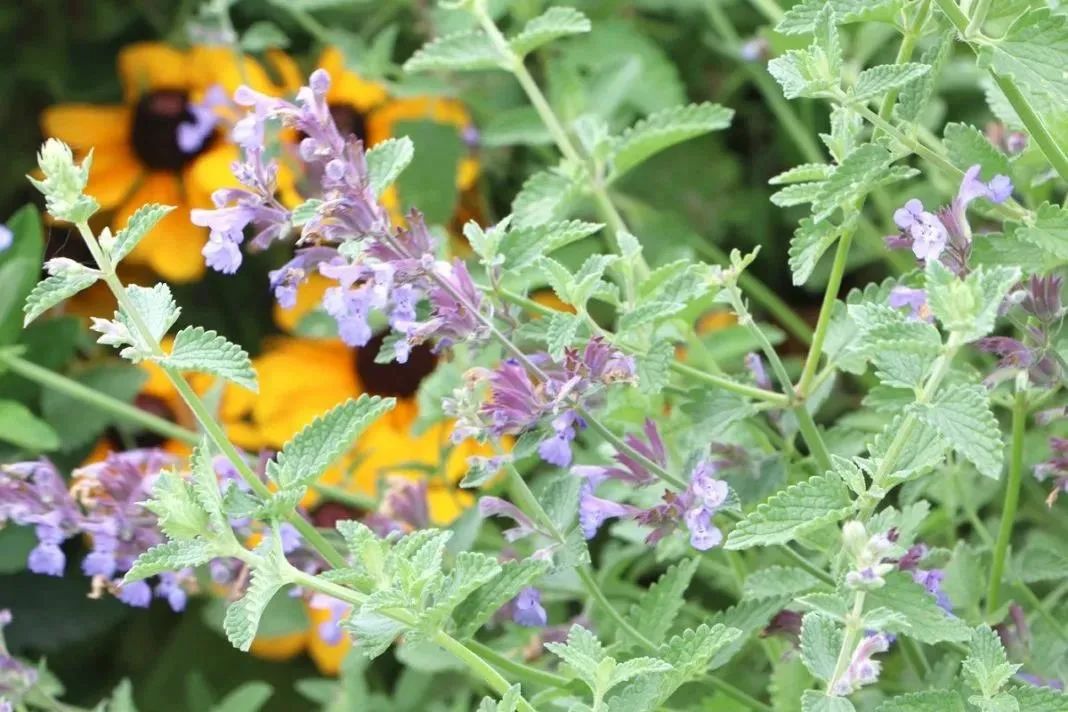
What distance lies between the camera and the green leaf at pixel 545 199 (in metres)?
0.73

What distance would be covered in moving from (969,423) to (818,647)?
0.32 ft

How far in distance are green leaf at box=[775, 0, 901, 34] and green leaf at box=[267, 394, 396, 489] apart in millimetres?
207

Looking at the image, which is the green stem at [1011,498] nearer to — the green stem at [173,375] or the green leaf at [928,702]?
the green leaf at [928,702]

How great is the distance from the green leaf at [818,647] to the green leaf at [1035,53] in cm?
20

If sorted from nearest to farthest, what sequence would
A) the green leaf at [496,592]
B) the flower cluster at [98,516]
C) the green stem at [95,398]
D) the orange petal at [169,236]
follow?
the green leaf at [496,592]
the flower cluster at [98,516]
the green stem at [95,398]
the orange petal at [169,236]

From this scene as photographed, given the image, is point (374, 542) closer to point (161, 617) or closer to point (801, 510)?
point (801, 510)

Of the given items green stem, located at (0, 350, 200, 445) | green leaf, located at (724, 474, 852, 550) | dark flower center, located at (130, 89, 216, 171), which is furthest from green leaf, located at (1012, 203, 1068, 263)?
dark flower center, located at (130, 89, 216, 171)

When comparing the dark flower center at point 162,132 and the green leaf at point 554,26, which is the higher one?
the green leaf at point 554,26

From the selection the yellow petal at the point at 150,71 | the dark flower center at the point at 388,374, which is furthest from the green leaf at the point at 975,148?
the yellow petal at the point at 150,71

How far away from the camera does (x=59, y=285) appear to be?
1.76 ft

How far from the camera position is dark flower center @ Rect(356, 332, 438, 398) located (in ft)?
3.53

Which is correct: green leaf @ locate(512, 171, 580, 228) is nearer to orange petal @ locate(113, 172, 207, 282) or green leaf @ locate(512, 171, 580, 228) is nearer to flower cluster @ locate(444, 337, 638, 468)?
flower cluster @ locate(444, 337, 638, 468)

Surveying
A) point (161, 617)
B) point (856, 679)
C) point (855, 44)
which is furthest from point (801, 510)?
point (161, 617)

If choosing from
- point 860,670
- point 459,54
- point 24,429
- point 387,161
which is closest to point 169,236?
point 24,429
